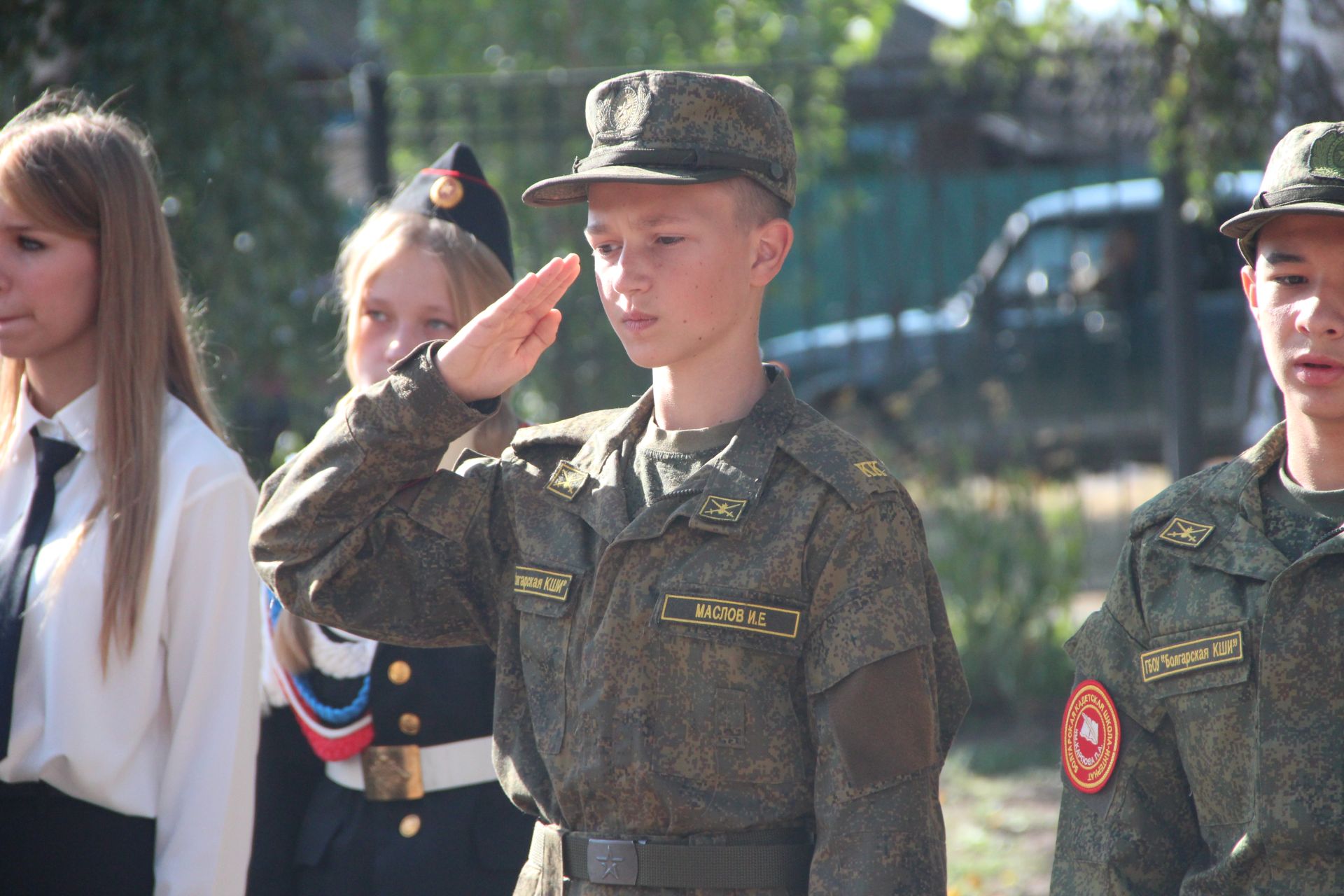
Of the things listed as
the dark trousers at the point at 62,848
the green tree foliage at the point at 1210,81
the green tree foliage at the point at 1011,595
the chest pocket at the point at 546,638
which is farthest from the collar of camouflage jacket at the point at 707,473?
the green tree foliage at the point at 1011,595

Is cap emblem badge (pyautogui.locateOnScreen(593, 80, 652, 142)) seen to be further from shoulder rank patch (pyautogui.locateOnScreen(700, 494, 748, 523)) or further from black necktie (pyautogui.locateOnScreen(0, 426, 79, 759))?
black necktie (pyautogui.locateOnScreen(0, 426, 79, 759))

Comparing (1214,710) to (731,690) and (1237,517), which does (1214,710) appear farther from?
(731,690)

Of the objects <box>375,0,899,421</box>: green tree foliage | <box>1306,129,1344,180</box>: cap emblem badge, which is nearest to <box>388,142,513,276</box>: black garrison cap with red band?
<box>1306,129,1344,180</box>: cap emblem badge

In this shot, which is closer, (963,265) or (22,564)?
(22,564)

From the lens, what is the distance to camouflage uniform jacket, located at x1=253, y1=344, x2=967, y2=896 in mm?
1854

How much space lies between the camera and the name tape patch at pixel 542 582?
2.04 metres

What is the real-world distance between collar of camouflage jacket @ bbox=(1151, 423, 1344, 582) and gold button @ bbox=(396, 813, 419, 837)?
1410 mm

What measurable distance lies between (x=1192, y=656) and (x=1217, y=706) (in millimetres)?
75

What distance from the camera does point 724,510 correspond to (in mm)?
1944

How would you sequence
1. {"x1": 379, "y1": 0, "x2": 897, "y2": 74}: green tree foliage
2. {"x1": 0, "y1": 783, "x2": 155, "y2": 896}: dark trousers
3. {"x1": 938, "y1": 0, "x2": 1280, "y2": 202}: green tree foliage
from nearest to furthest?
{"x1": 0, "y1": 783, "x2": 155, "y2": 896}: dark trousers < {"x1": 938, "y1": 0, "x2": 1280, "y2": 202}: green tree foliage < {"x1": 379, "y1": 0, "x2": 897, "y2": 74}: green tree foliage

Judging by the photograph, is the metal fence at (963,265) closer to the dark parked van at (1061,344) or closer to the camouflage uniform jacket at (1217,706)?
the dark parked van at (1061,344)

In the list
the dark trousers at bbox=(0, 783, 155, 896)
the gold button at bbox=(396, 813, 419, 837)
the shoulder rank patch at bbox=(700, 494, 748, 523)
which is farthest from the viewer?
the gold button at bbox=(396, 813, 419, 837)

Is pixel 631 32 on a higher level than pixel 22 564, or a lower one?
higher

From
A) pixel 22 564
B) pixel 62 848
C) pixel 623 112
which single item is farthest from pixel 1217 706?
pixel 22 564
